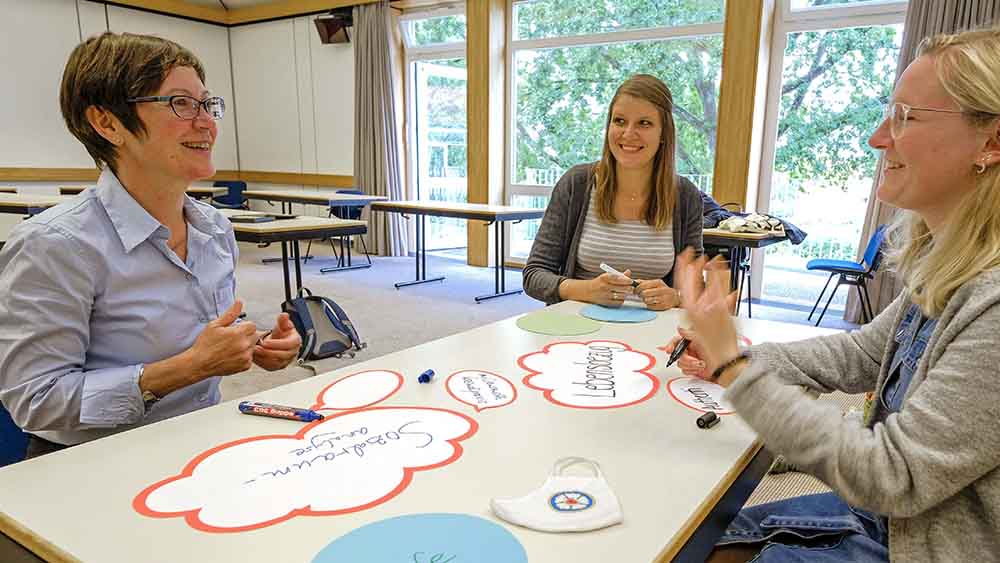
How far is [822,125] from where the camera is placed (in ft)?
14.6

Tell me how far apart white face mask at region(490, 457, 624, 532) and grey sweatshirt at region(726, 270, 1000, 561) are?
0.73ft

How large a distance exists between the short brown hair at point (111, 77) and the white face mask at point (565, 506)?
3.21ft

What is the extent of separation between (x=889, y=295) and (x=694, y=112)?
204 centimetres

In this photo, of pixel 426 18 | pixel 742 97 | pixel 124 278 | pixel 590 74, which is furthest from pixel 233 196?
pixel 124 278

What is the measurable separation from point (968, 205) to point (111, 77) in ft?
4.51

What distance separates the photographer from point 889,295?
4086 millimetres

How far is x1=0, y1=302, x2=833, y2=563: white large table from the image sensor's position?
0.63m

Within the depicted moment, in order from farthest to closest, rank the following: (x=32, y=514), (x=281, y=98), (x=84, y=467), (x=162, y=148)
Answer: (x=281, y=98) < (x=162, y=148) < (x=84, y=467) < (x=32, y=514)

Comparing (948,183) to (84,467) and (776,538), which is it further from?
(84,467)

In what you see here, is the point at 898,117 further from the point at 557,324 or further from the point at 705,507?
the point at 557,324

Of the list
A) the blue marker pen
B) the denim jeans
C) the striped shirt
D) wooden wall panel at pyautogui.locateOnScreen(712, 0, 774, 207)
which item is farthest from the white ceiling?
the denim jeans

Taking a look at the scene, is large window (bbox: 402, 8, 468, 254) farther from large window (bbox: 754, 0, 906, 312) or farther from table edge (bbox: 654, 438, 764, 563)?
table edge (bbox: 654, 438, 764, 563)

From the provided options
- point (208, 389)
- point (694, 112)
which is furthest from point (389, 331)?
point (694, 112)

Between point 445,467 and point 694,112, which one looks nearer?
point 445,467
